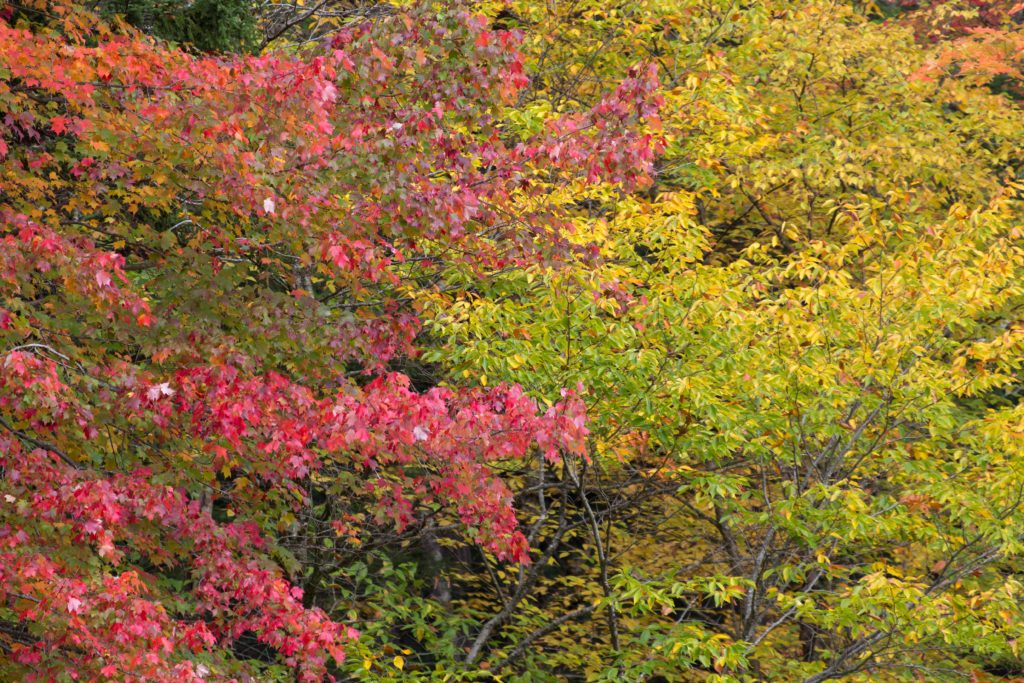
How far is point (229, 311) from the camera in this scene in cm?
631

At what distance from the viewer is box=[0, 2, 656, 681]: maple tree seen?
16.8ft

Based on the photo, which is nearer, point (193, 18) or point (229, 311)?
point (229, 311)

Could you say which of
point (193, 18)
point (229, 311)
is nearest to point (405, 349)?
point (229, 311)

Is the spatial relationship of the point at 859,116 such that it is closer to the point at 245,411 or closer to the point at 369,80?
the point at 369,80

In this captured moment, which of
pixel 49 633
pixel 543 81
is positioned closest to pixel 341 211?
pixel 49 633

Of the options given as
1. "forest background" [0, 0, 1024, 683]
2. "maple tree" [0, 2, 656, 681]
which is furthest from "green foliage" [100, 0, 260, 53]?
"maple tree" [0, 2, 656, 681]

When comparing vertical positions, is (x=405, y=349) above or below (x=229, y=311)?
below

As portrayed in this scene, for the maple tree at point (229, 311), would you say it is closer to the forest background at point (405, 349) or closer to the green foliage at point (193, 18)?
the forest background at point (405, 349)

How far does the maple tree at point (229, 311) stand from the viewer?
5.12 metres

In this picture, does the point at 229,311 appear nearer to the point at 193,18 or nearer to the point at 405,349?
the point at 405,349

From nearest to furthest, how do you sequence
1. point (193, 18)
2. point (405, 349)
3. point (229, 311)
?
point (229, 311)
point (405, 349)
point (193, 18)

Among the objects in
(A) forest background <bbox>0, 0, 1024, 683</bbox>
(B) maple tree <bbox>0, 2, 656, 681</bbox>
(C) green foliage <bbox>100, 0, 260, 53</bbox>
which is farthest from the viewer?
(C) green foliage <bbox>100, 0, 260, 53</bbox>

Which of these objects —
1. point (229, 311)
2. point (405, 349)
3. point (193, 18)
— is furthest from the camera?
point (193, 18)

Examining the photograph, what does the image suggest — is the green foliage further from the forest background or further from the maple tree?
the maple tree
